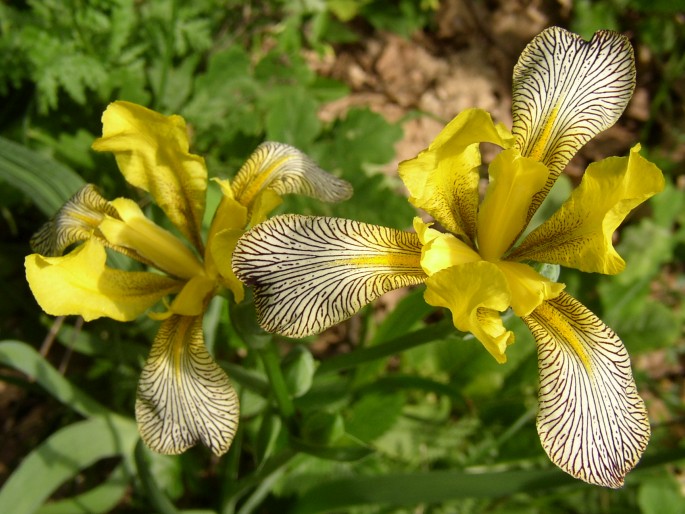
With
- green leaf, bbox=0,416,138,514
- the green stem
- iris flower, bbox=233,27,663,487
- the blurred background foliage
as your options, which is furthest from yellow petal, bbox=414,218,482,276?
green leaf, bbox=0,416,138,514

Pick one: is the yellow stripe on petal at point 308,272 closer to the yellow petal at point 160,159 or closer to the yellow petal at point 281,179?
the yellow petal at point 281,179

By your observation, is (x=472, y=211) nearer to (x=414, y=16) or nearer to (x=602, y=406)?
(x=602, y=406)

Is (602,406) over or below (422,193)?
below

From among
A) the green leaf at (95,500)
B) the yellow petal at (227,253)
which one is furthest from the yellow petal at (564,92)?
the green leaf at (95,500)

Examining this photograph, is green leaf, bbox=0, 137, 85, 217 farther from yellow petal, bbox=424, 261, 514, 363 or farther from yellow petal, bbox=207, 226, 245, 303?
yellow petal, bbox=424, 261, 514, 363

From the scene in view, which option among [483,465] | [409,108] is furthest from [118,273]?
[409,108]

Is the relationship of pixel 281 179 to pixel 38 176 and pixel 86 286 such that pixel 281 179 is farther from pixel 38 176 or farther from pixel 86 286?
pixel 38 176

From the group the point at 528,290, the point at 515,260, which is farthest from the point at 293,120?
the point at 528,290
